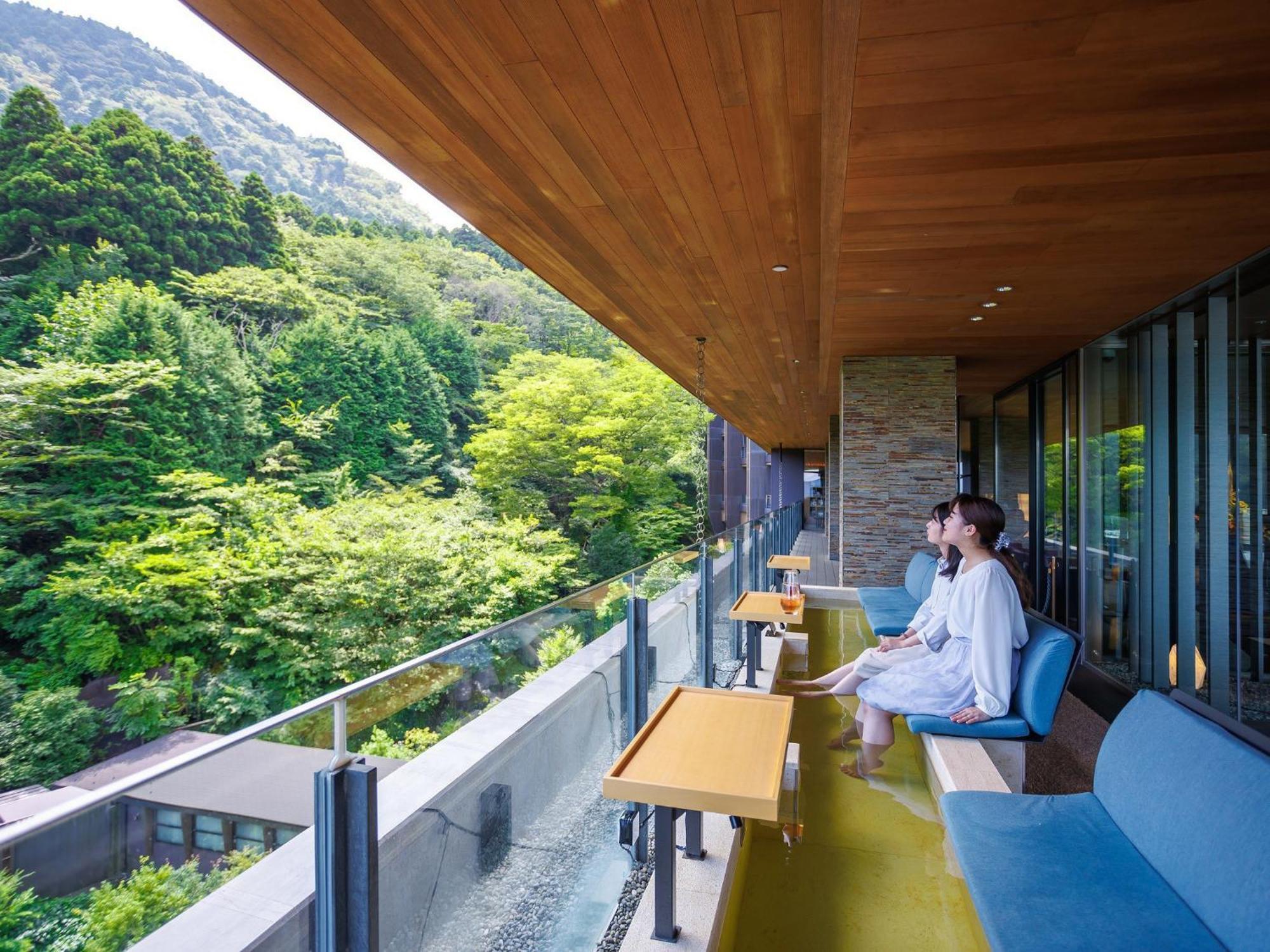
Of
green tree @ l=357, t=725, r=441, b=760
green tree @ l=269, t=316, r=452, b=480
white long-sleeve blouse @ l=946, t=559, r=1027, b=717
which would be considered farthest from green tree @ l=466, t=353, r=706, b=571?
green tree @ l=357, t=725, r=441, b=760

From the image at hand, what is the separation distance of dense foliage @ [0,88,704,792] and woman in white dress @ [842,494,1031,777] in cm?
1448

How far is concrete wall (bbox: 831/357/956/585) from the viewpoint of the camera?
688cm

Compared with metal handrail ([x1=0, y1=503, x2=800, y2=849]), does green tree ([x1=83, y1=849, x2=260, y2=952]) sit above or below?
below

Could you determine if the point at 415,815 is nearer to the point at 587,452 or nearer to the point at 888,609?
the point at 888,609

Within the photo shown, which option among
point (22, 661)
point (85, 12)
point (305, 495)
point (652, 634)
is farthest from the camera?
point (85, 12)

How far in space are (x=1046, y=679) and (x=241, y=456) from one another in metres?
20.4

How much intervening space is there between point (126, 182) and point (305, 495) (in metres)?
10.5

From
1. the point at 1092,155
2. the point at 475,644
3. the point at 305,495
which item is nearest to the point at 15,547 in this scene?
the point at 305,495

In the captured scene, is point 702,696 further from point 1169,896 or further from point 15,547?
point 15,547

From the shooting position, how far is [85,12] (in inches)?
1323

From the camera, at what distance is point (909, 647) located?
154 inches

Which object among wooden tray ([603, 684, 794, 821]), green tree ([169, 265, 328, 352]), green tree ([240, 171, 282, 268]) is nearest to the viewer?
wooden tray ([603, 684, 794, 821])

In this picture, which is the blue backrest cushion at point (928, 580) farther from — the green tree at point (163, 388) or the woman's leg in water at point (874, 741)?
the green tree at point (163, 388)

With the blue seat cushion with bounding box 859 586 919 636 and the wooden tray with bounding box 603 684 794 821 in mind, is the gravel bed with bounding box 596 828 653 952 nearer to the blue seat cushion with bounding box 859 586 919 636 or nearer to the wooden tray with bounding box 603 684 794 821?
the wooden tray with bounding box 603 684 794 821
